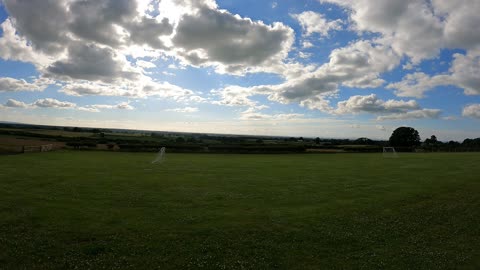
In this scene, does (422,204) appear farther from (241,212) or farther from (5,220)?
(5,220)

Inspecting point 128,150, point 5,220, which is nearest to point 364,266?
point 5,220

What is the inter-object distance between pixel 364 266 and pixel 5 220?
43.4 feet

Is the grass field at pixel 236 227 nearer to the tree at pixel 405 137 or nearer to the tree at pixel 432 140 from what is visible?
the tree at pixel 405 137

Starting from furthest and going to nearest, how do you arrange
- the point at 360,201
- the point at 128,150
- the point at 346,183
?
the point at 128,150 < the point at 346,183 < the point at 360,201

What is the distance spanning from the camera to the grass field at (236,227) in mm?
9188

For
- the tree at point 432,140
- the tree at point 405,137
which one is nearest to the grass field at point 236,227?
the tree at point 405,137

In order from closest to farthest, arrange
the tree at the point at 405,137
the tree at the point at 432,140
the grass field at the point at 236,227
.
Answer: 1. the grass field at the point at 236,227
2. the tree at the point at 405,137
3. the tree at the point at 432,140

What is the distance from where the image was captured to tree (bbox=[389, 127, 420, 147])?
10438 centimetres

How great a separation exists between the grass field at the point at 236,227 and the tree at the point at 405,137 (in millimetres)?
93397

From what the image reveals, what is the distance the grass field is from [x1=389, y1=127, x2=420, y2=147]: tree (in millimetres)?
93397

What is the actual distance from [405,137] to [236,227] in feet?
358

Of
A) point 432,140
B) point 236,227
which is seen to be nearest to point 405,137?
point 432,140

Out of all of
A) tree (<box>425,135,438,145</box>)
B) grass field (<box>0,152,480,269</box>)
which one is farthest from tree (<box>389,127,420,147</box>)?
grass field (<box>0,152,480,269</box>)

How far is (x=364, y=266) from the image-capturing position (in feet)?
29.5
